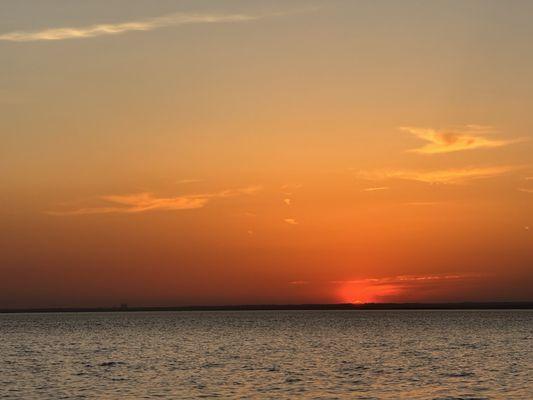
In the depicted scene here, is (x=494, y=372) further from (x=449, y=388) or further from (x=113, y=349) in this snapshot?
(x=113, y=349)

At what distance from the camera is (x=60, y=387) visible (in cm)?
A: 6862

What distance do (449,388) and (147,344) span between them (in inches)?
3045

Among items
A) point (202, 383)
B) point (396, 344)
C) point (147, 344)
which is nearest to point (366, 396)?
point (202, 383)

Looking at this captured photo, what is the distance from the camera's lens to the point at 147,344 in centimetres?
13462

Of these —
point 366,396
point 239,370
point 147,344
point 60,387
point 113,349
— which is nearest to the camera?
point 366,396

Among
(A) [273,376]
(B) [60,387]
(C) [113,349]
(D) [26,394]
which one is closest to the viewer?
(D) [26,394]

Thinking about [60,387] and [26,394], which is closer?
[26,394]

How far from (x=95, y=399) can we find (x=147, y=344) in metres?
75.1

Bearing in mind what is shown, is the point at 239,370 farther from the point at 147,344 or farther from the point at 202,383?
the point at 147,344

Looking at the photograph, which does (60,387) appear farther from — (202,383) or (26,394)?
(202,383)

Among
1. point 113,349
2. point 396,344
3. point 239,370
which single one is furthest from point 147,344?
point 239,370

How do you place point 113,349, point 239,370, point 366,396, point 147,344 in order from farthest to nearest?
point 147,344
point 113,349
point 239,370
point 366,396

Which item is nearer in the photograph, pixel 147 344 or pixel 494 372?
pixel 494 372

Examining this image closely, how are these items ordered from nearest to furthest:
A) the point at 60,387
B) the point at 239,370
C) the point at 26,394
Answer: the point at 26,394
the point at 60,387
the point at 239,370
